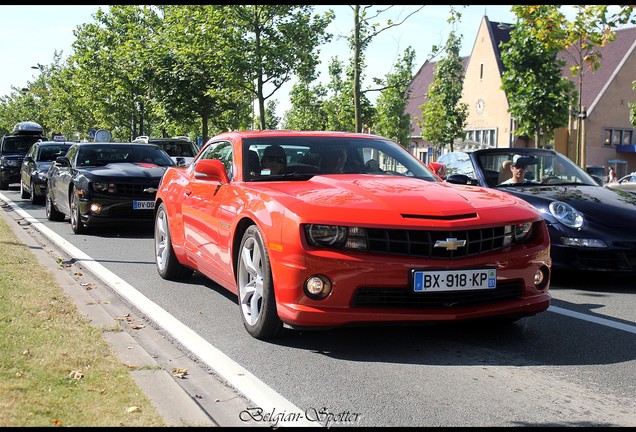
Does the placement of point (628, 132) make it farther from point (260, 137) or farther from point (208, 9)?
point (260, 137)

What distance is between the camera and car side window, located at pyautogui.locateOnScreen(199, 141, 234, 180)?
6.67m

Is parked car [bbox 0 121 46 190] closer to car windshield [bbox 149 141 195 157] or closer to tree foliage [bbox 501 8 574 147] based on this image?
car windshield [bbox 149 141 195 157]

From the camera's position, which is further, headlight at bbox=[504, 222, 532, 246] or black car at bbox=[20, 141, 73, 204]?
black car at bbox=[20, 141, 73, 204]

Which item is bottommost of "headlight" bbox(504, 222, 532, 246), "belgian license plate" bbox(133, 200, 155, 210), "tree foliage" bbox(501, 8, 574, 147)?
"belgian license plate" bbox(133, 200, 155, 210)

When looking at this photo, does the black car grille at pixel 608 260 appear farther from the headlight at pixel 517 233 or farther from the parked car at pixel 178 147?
the parked car at pixel 178 147

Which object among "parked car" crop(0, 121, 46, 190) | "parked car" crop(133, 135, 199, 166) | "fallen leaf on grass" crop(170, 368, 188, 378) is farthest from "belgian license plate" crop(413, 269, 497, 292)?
"parked car" crop(0, 121, 46, 190)

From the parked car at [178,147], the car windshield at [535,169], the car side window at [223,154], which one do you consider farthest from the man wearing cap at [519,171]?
the parked car at [178,147]

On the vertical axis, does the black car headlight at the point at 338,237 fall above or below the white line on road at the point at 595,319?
above

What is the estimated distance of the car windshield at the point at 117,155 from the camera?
14027 mm

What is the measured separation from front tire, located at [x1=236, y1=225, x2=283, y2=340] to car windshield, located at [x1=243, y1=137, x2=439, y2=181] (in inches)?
30.4

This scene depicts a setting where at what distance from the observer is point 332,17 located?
84.6 ft

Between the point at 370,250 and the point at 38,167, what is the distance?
1677 centimetres

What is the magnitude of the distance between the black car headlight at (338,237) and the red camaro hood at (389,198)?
88 mm

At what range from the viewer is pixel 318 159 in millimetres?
6551
